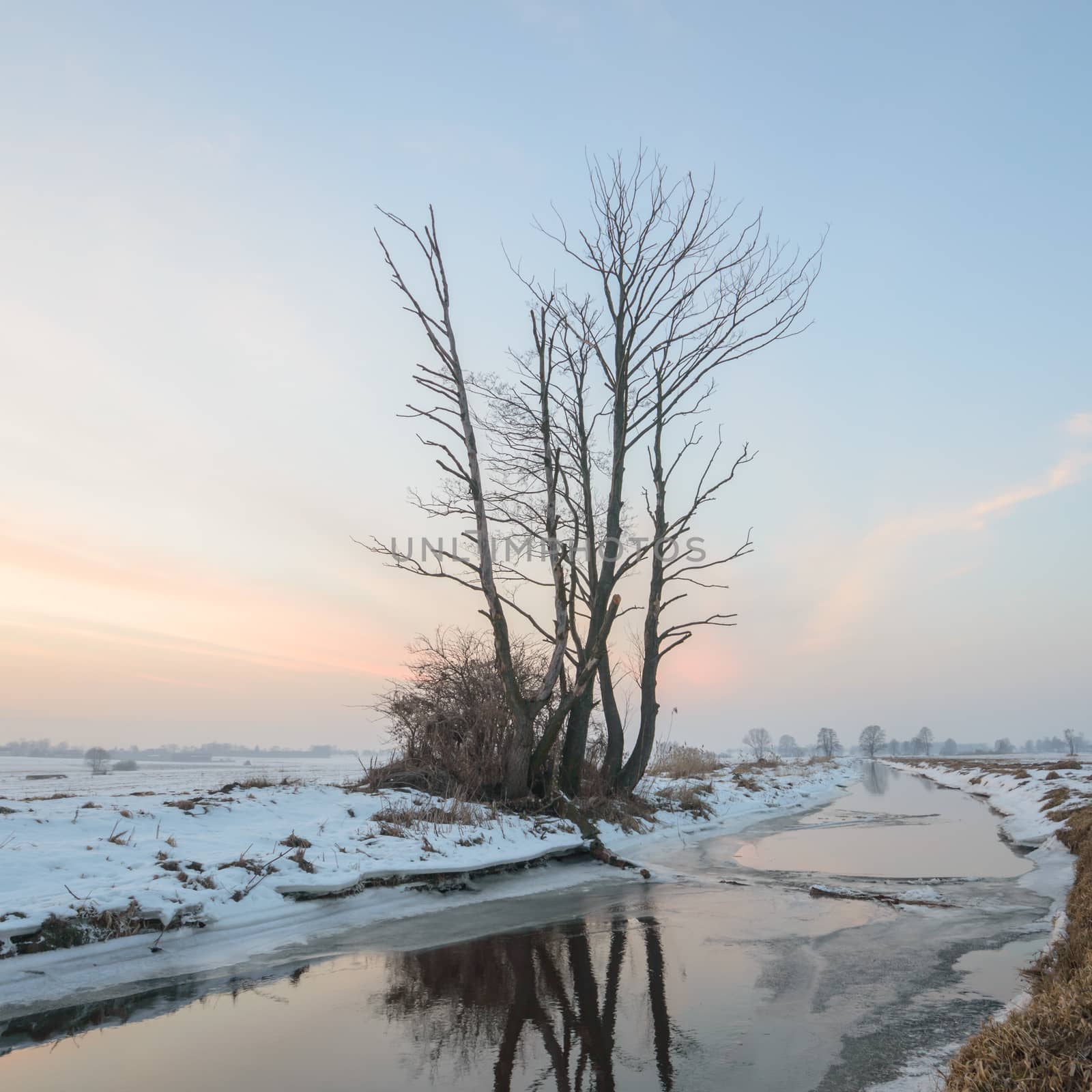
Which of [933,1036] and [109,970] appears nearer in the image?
[933,1036]

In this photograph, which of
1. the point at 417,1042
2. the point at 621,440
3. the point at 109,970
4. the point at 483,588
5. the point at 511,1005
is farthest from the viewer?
Answer: the point at 621,440

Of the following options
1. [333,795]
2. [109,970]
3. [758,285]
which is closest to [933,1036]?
[109,970]

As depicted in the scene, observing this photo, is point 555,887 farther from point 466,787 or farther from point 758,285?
point 758,285

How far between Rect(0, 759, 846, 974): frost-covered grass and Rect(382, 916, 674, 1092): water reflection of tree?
182 cm

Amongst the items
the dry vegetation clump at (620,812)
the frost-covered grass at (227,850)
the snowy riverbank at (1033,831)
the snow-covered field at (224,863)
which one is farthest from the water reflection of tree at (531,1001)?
the dry vegetation clump at (620,812)

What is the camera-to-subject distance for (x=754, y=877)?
29.6 ft

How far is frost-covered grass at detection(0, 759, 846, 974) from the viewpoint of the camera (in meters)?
5.21

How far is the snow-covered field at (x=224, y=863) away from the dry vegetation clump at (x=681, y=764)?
1143cm

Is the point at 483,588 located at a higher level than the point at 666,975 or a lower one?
higher

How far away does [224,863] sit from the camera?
6469 mm

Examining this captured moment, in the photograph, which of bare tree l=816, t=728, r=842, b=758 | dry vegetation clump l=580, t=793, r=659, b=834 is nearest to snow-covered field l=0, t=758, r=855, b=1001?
dry vegetation clump l=580, t=793, r=659, b=834

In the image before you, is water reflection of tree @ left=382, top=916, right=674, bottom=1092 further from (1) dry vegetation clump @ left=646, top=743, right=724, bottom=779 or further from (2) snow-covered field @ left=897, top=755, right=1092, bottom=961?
(1) dry vegetation clump @ left=646, top=743, right=724, bottom=779

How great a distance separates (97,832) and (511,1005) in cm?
458

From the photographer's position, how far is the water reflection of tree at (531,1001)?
3457 mm
